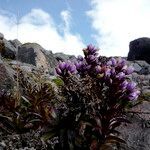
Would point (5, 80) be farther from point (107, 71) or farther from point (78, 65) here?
point (107, 71)

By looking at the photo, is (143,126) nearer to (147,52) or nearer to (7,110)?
(7,110)

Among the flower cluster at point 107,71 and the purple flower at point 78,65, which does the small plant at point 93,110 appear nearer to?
the flower cluster at point 107,71

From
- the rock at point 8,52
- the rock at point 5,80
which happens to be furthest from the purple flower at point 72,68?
the rock at point 8,52

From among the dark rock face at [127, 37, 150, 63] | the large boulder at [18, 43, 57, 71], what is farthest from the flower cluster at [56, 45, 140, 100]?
the dark rock face at [127, 37, 150, 63]

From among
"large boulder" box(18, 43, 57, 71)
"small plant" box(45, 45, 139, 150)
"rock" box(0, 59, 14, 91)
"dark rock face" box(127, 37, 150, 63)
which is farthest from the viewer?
"dark rock face" box(127, 37, 150, 63)

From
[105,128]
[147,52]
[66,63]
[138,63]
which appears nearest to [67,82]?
[66,63]

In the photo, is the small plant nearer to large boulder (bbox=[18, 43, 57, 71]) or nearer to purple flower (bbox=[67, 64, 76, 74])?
purple flower (bbox=[67, 64, 76, 74])

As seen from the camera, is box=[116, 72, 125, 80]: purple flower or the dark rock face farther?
the dark rock face
